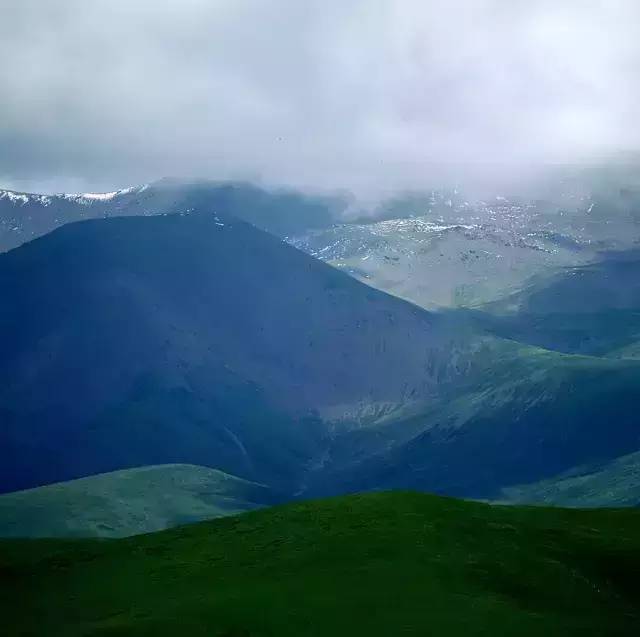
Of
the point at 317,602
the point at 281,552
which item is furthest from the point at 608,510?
the point at 317,602

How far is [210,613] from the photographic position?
257 ft

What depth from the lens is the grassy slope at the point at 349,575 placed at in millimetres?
76250

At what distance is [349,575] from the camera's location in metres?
89.1

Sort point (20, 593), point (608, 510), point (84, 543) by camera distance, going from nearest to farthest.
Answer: point (20, 593) → point (84, 543) → point (608, 510)

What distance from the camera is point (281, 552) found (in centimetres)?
9962

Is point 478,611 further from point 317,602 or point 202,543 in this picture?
point 202,543

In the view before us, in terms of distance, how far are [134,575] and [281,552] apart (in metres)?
17.6

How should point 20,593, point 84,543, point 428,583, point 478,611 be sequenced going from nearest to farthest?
1. point 478,611
2. point 428,583
3. point 20,593
4. point 84,543

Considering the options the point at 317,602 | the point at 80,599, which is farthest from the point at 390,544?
the point at 80,599

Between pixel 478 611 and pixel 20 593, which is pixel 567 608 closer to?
pixel 478 611

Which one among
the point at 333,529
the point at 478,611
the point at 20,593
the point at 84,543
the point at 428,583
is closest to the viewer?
the point at 478,611

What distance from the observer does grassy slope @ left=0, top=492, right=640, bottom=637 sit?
76250 millimetres

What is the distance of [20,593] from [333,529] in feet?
126

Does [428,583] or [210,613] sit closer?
[210,613]
